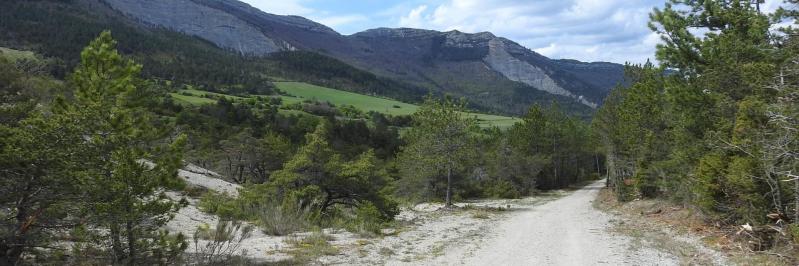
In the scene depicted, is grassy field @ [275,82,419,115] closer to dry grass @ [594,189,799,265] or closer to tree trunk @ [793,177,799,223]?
dry grass @ [594,189,799,265]

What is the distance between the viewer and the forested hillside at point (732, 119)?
1030 centimetres

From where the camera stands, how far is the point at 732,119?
1611 cm

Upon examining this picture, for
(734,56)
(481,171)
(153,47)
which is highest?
(153,47)

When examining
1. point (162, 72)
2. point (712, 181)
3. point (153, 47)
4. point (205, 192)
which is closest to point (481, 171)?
point (205, 192)

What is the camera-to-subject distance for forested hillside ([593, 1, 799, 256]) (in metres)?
10.3

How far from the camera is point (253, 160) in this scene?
4241 cm

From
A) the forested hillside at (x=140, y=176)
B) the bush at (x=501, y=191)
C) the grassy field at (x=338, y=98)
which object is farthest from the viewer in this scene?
the grassy field at (x=338, y=98)

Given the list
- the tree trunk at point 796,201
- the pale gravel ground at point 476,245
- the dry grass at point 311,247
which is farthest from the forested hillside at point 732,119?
the dry grass at point 311,247

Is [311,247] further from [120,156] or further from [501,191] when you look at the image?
[501,191]

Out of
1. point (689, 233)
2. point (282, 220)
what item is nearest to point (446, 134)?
point (689, 233)

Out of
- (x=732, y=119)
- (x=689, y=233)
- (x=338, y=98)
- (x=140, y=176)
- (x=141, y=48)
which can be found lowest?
(x=689, y=233)

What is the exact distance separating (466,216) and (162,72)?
12023 centimetres

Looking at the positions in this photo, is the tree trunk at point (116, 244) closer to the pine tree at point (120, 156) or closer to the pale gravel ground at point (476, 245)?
the pine tree at point (120, 156)

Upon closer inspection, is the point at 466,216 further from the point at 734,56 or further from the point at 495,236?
the point at 734,56
